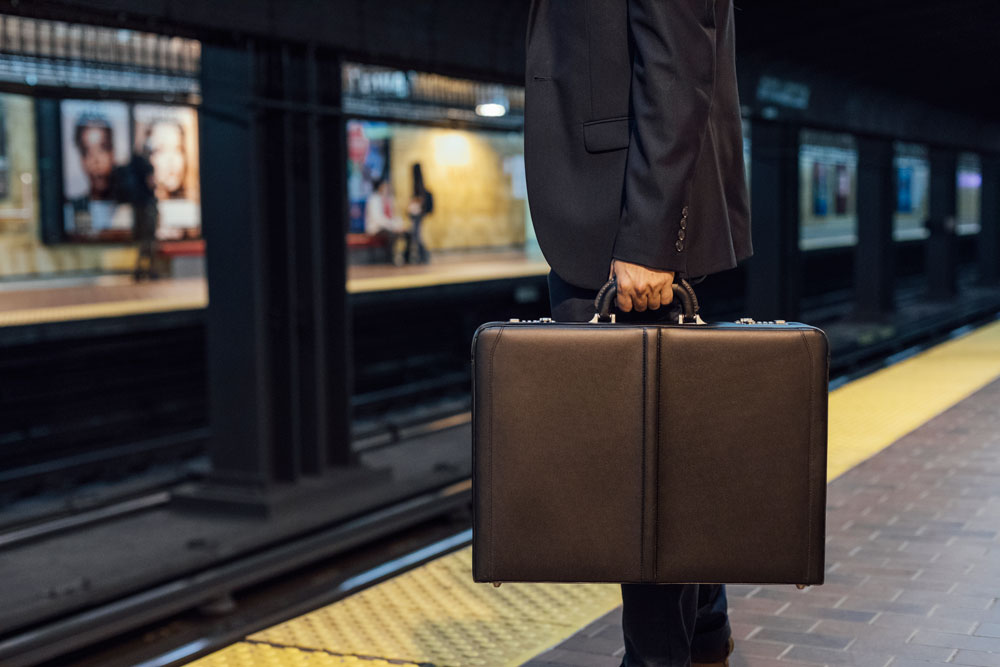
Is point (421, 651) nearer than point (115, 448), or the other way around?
point (421, 651)

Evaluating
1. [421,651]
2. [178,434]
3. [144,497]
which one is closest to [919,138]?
[178,434]

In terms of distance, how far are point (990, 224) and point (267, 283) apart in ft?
63.8

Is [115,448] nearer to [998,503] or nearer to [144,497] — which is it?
[144,497]

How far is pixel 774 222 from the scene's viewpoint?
432 inches

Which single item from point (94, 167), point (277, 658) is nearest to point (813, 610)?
point (277, 658)

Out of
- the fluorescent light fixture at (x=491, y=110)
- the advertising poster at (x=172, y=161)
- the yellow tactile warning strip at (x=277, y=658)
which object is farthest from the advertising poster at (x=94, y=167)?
the yellow tactile warning strip at (x=277, y=658)

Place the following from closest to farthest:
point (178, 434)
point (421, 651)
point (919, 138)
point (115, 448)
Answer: point (421, 651), point (115, 448), point (178, 434), point (919, 138)

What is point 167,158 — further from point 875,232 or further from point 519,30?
point 519,30

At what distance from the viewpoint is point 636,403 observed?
1919 millimetres

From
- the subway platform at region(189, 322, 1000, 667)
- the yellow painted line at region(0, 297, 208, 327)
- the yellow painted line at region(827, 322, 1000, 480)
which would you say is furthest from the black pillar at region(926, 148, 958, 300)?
the subway platform at region(189, 322, 1000, 667)

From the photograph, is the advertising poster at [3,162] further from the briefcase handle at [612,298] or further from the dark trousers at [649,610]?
the briefcase handle at [612,298]

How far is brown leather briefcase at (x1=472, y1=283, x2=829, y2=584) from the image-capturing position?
1.91m

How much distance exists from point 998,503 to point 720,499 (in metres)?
2.85

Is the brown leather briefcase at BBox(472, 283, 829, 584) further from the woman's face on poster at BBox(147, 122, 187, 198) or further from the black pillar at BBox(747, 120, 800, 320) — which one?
the woman's face on poster at BBox(147, 122, 187, 198)
